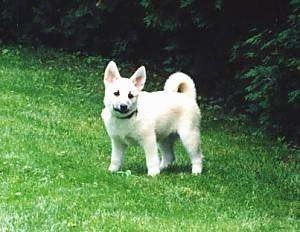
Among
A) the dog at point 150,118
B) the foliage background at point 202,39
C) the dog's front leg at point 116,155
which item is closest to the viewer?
the dog at point 150,118

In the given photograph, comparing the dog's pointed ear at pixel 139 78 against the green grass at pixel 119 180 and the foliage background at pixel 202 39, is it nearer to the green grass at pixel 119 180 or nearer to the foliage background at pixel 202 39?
the green grass at pixel 119 180

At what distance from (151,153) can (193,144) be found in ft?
2.19

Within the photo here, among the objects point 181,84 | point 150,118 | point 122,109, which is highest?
point 181,84

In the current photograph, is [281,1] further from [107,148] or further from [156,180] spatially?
[156,180]

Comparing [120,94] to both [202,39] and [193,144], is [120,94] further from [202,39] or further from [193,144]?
[202,39]

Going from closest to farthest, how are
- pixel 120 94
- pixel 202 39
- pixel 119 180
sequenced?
pixel 119 180
pixel 120 94
pixel 202 39

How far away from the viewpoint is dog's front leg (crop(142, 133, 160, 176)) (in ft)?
30.3

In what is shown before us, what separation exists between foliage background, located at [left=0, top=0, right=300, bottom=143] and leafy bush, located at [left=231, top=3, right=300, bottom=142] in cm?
2

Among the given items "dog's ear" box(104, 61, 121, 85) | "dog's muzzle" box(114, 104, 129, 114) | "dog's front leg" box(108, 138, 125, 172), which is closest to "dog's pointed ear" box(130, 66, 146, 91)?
"dog's ear" box(104, 61, 121, 85)

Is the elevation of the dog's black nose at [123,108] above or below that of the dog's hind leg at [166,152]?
above

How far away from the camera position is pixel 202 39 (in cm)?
1647

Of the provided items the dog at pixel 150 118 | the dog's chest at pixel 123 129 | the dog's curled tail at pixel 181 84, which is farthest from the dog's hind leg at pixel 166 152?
the dog's chest at pixel 123 129

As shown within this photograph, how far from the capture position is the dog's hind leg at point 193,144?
9672 millimetres

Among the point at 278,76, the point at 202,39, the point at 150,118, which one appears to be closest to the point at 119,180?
the point at 150,118
